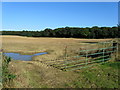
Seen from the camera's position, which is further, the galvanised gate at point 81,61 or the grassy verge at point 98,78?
the galvanised gate at point 81,61

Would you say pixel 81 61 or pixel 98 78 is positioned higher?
pixel 81 61

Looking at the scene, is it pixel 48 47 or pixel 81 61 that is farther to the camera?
pixel 48 47

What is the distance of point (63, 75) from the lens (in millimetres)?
7070

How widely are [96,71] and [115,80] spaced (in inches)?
55.9

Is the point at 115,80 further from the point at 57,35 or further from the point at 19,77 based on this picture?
the point at 57,35

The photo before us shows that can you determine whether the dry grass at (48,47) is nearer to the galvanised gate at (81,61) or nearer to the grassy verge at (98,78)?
the galvanised gate at (81,61)

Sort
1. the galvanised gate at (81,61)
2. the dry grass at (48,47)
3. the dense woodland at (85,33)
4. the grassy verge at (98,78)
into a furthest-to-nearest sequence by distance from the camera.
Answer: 1. the dense woodland at (85,33)
2. the dry grass at (48,47)
3. the galvanised gate at (81,61)
4. the grassy verge at (98,78)

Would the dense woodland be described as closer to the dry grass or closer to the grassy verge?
the dry grass

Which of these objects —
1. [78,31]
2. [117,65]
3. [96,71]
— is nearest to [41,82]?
[96,71]

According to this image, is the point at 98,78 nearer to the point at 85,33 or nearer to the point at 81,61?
the point at 81,61

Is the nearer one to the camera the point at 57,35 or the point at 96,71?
the point at 96,71

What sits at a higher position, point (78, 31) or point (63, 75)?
point (78, 31)

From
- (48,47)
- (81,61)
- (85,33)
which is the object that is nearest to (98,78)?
(81,61)

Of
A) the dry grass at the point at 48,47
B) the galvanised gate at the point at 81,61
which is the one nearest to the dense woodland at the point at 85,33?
the dry grass at the point at 48,47
